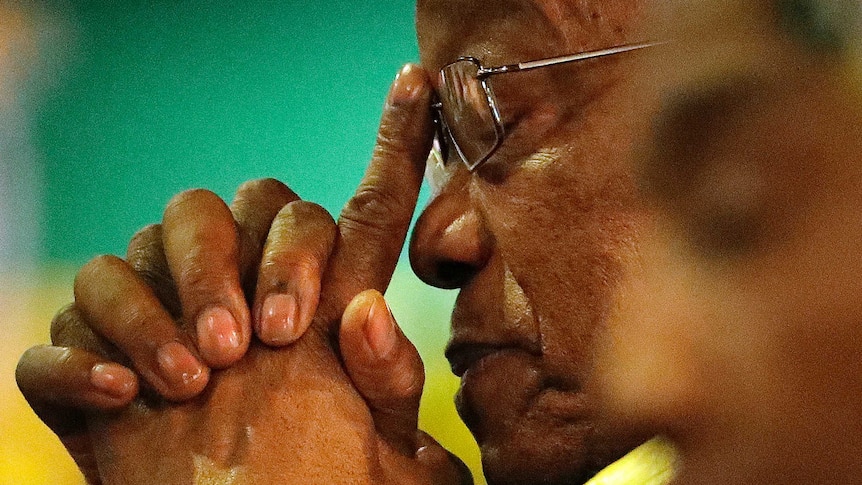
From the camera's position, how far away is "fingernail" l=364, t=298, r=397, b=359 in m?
0.88

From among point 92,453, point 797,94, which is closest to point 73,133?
point 92,453

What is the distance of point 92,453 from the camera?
101 cm

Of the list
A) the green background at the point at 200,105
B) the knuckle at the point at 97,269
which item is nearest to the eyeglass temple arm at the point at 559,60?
the knuckle at the point at 97,269

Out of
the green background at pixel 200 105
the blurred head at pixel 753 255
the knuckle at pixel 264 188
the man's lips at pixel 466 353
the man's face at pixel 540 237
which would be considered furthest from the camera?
the green background at pixel 200 105

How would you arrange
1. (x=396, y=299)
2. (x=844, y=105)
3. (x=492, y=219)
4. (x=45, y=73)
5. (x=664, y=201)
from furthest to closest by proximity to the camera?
(x=45, y=73) < (x=396, y=299) < (x=492, y=219) < (x=664, y=201) < (x=844, y=105)

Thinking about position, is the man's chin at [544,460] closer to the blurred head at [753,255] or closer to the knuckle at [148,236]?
the blurred head at [753,255]

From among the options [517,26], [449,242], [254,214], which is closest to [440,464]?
[449,242]

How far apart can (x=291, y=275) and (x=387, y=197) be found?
171 millimetres

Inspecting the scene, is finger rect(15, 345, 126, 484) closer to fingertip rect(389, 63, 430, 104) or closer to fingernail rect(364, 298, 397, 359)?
fingernail rect(364, 298, 397, 359)

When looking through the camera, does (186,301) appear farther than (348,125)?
No

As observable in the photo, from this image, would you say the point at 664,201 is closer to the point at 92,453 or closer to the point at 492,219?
the point at 492,219

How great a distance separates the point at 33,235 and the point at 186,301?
1.51 m

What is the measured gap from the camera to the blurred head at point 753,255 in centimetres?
66

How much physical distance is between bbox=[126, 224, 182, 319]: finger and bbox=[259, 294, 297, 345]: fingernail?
11 centimetres
